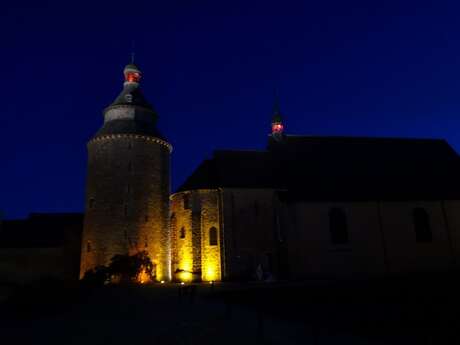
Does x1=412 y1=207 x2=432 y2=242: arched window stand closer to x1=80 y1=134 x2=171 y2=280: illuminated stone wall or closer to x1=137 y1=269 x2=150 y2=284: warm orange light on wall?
x1=80 y1=134 x2=171 y2=280: illuminated stone wall

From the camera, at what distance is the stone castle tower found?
95.3 ft

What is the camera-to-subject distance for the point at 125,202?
29.6 metres

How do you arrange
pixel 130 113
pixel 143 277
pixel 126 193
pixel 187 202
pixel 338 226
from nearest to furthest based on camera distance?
1. pixel 143 277
2. pixel 338 226
3. pixel 126 193
4. pixel 187 202
5. pixel 130 113

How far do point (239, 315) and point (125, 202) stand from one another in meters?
17.6

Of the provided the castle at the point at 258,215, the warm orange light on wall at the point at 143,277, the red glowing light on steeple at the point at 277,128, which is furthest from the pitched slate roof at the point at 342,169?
the warm orange light on wall at the point at 143,277

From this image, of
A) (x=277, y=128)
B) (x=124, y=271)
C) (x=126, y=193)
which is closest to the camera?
(x=124, y=271)

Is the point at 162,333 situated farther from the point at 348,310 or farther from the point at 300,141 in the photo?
the point at 300,141

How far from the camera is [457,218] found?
30.0m

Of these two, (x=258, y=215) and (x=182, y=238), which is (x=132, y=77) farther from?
(x=258, y=215)

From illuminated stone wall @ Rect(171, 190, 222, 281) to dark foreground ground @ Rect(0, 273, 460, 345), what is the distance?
793 cm

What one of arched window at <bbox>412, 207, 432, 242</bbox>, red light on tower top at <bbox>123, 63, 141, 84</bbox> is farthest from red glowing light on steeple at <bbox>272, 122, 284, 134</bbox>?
arched window at <bbox>412, 207, 432, 242</bbox>

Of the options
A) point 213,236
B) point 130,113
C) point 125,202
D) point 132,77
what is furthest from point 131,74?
point 213,236

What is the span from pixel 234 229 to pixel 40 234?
16220 millimetres

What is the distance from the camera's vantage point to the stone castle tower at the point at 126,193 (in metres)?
29.1
